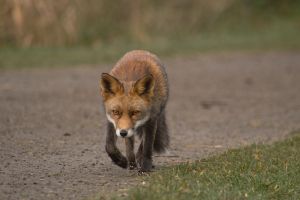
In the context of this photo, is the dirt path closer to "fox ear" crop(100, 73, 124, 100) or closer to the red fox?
the red fox

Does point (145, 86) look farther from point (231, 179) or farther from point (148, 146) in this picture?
point (231, 179)

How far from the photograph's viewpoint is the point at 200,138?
443 inches

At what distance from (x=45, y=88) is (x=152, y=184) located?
832cm

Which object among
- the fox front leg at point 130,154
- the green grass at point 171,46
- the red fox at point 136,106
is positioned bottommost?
the green grass at point 171,46

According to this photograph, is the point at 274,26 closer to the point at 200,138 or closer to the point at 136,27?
the point at 136,27

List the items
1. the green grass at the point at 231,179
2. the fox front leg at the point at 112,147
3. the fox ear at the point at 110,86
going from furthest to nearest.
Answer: the fox front leg at the point at 112,147 → the fox ear at the point at 110,86 → the green grass at the point at 231,179

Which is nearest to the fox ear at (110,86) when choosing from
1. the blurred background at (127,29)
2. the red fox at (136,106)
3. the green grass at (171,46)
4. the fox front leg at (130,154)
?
the red fox at (136,106)

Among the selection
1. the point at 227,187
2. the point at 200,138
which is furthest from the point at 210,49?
the point at 227,187

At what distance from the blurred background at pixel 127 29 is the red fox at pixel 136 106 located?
9.08 m

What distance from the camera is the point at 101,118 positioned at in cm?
1267

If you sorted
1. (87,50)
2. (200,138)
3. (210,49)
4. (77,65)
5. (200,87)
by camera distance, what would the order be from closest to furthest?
1. (200,138)
2. (200,87)
3. (77,65)
4. (87,50)
5. (210,49)

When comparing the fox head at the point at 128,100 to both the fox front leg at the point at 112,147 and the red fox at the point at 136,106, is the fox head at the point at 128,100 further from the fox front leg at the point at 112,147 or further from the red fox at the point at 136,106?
the fox front leg at the point at 112,147

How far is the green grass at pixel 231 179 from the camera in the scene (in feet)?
23.5

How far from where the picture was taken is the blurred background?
1911 centimetres
